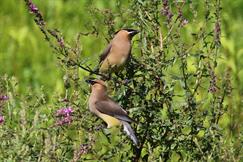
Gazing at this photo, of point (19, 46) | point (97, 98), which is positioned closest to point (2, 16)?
point (19, 46)

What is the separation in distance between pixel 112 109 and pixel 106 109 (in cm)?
7

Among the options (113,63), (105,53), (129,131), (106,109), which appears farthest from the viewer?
(105,53)

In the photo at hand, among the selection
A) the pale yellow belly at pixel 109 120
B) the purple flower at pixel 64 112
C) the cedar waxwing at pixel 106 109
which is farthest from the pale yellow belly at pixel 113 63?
the purple flower at pixel 64 112

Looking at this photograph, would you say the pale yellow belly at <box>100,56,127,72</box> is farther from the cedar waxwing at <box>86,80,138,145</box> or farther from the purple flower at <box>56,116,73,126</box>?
the purple flower at <box>56,116,73,126</box>

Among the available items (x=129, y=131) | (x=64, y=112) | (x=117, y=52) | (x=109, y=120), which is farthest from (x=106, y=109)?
(x=64, y=112)

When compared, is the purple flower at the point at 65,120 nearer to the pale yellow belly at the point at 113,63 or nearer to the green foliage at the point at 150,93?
the green foliage at the point at 150,93

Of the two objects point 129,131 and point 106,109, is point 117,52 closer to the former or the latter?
point 106,109

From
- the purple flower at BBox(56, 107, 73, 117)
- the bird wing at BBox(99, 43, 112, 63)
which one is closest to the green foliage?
the purple flower at BBox(56, 107, 73, 117)

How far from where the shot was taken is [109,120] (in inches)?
171

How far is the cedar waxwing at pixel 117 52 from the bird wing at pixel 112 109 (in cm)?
18

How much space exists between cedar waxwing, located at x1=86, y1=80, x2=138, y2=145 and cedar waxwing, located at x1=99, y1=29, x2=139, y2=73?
0.12 metres

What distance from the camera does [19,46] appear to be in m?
8.98

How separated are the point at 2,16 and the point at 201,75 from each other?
579cm

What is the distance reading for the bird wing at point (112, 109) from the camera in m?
4.14
